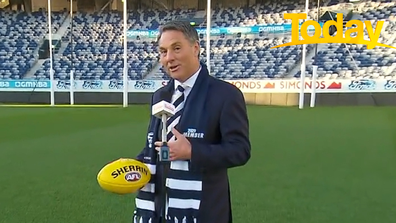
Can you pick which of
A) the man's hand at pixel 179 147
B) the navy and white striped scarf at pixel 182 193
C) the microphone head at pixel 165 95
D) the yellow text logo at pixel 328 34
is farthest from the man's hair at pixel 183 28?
the yellow text logo at pixel 328 34

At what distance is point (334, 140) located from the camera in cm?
816

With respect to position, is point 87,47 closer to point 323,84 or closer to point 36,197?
point 323,84

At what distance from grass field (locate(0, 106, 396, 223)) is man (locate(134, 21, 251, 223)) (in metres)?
2.21

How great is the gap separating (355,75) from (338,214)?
1594 cm

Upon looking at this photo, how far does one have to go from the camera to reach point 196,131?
5.47 feet

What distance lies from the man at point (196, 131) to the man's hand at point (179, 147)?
0.14 ft

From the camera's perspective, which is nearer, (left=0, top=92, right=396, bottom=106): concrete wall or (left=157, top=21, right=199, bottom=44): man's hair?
(left=157, top=21, right=199, bottom=44): man's hair

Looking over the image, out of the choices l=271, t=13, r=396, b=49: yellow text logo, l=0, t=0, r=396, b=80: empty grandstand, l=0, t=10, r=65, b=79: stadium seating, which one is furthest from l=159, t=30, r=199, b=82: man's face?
l=0, t=10, r=65, b=79: stadium seating

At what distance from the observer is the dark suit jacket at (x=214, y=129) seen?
1651mm

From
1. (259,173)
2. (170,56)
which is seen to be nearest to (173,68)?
(170,56)

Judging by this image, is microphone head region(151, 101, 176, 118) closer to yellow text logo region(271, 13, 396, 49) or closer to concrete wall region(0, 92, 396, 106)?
yellow text logo region(271, 13, 396, 49)

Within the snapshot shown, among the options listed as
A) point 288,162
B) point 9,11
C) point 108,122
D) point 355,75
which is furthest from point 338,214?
point 9,11

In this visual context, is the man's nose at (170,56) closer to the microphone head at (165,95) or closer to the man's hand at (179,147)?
the microphone head at (165,95)

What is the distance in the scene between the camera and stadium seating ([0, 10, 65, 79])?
79.3ft
